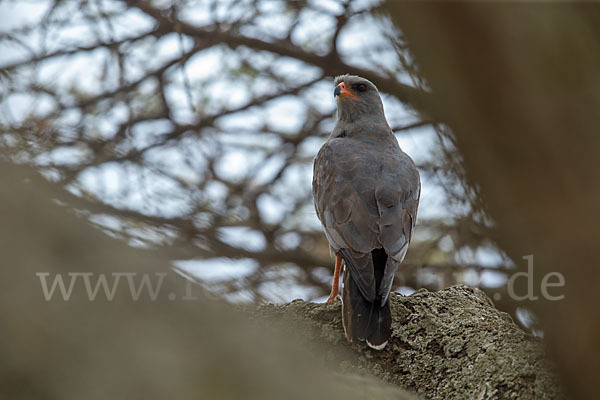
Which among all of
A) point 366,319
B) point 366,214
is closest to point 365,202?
point 366,214

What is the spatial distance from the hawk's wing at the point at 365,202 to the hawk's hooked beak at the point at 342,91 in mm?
706

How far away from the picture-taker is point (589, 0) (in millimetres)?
1411

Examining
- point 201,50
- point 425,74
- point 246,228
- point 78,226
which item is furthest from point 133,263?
point 201,50

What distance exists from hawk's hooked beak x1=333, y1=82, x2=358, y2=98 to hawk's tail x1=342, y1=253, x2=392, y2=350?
7.84 ft

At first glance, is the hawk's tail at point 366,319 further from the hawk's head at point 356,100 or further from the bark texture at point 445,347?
the hawk's head at point 356,100

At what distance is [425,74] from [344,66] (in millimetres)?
5882

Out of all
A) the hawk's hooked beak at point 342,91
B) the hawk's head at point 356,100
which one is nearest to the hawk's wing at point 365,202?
the hawk's head at point 356,100

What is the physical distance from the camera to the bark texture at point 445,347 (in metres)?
3.10

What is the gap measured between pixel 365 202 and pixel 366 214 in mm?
129

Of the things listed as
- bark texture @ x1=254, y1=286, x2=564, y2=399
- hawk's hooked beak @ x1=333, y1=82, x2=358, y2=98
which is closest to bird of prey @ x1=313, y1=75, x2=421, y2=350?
bark texture @ x1=254, y1=286, x2=564, y2=399

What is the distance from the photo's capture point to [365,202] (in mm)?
4621

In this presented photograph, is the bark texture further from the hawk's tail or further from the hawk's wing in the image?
the hawk's wing

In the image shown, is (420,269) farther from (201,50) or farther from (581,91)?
(581,91)

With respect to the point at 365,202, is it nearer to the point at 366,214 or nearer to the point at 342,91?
the point at 366,214
